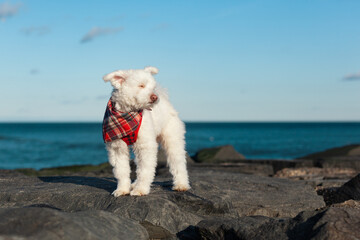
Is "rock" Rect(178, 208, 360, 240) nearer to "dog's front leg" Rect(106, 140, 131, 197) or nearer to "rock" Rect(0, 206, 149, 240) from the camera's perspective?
"rock" Rect(0, 206, 149, 240)

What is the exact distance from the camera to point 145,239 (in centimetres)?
556

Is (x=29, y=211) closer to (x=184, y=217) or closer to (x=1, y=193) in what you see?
(x=184, y=217)

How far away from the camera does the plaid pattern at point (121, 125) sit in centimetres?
667

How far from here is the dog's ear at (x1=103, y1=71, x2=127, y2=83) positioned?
6.52 m

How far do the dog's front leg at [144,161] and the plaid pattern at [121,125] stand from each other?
16cm

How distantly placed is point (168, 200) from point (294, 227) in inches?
88.2

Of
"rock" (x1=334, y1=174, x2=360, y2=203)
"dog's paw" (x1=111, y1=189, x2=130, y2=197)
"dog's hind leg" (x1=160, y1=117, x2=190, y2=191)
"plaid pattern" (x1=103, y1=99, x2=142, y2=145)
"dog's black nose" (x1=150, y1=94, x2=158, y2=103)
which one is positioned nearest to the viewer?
"dog's black nose" (x1=150, y1=94, x2=158, y2=103)

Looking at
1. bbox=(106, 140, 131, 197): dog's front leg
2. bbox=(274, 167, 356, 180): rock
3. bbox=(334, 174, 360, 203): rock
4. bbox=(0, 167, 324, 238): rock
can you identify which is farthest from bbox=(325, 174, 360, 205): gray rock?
bbox=(106, 140, 131, 197): dog's front leg

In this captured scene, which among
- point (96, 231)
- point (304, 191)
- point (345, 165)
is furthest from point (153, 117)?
point (345, 165)

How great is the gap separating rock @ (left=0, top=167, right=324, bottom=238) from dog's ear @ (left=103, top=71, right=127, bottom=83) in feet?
6.11

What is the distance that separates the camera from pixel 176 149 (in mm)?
7668

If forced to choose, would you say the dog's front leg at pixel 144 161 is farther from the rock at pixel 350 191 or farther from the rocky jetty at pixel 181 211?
the rock at pixel 350 191

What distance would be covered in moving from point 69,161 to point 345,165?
31576 mm

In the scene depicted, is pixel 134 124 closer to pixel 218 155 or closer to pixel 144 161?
pixel 144 161
